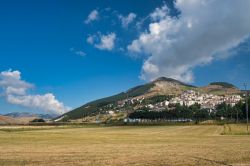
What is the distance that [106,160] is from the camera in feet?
99.6

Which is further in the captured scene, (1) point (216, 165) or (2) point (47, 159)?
A: (2) point (47, 159)

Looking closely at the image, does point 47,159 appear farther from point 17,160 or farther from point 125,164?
point 125,164

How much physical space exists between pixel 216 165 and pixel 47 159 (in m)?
13.6

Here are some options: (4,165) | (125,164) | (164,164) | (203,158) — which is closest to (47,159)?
(4,165)

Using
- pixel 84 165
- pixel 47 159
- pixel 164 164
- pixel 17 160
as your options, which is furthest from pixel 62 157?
pixel 164 164

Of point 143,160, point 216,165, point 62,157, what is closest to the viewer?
point 216,165

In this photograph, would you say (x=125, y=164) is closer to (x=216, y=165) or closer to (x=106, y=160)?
(x=106, y=160)

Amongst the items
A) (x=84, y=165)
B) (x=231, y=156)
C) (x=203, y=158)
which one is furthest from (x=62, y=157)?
(x=231, y=156)

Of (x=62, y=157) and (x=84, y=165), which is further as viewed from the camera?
(x=62, y=157)

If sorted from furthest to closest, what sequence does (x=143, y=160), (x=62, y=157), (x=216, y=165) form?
(x=62, y=157), (x=143, y=160), (x=216, y=165)

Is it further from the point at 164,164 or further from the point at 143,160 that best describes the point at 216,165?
the point at 143,160

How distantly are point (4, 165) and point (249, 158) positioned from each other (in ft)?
62.1

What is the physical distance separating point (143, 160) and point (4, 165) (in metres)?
10.5

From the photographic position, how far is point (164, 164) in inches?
1085
